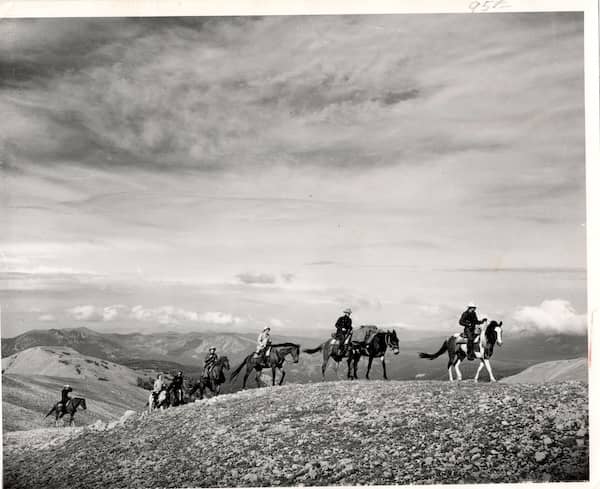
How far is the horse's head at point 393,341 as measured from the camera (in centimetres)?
896

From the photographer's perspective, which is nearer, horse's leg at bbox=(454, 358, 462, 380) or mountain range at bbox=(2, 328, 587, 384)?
mountain range at bbox=(2, 328, 587, 384)

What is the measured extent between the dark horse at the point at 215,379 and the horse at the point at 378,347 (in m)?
1.70

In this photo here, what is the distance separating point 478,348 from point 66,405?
17.7 feet

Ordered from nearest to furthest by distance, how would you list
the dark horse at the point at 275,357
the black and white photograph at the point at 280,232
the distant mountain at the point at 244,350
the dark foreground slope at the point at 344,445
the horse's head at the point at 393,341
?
the dark foreground slope at the point at 344,445 → the black and white photograph at the point at 280,232 → the distant mountain at the point at 244,350 → the horse's head at the point at 393,341 → the dark horse at the point at 275,357

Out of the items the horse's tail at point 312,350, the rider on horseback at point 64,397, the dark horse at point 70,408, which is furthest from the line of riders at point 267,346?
the rider on horseback at point 64,397

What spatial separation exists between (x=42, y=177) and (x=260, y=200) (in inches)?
110

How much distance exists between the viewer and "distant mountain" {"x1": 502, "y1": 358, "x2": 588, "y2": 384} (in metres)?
8.91

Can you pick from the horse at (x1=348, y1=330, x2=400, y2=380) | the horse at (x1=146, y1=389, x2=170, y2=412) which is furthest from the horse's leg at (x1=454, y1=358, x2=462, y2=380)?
the horse at (x1=146, y1=389, x2=170, y2=412)

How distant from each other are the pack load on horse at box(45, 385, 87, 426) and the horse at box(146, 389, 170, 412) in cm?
82

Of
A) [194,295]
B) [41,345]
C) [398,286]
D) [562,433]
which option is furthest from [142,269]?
[562,433]

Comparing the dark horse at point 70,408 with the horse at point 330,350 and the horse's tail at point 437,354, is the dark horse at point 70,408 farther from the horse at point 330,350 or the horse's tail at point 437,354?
the horse's tail at point 437,354

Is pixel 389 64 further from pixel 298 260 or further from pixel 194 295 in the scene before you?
pixel 194 295

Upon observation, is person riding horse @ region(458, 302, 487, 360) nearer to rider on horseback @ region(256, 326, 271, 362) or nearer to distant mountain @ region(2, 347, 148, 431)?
rider on horseback @ region(256, 326, 271, 362)

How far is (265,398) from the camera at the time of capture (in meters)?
8.85
